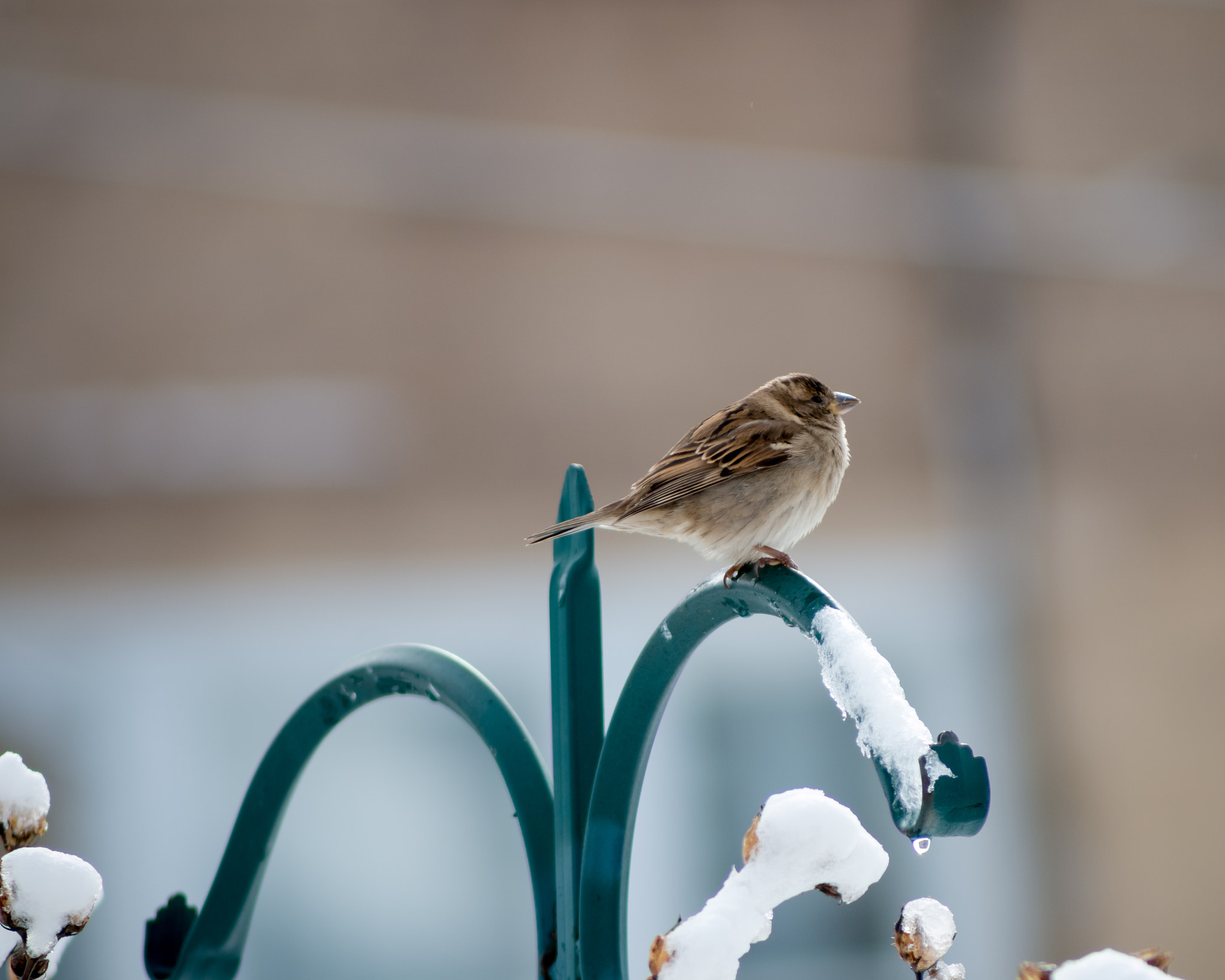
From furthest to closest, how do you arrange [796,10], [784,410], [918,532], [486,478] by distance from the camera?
[796,10], [918,532], [486,478], [784,410]

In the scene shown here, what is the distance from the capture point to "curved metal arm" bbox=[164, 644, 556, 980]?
1.15m

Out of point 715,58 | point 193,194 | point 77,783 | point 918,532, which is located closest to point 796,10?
point 715,58

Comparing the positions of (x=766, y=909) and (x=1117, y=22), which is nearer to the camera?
(x=766, y=909)

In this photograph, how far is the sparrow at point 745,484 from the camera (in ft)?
6.17

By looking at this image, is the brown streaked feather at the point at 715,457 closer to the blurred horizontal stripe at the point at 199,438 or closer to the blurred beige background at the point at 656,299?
the blurred beige background at the point at 656,299

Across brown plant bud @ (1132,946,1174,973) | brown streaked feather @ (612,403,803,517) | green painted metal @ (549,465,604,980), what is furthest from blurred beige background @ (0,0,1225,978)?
brown plant bud @ (1132,946,1174,973)

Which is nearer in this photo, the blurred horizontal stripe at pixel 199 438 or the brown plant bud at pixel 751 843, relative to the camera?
the brown plant bud at pixel 751 843

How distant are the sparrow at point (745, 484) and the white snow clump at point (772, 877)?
3.52 feet

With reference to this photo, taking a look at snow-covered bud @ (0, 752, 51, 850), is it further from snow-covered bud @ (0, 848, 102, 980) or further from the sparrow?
the sparrow

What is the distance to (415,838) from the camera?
4309 mm

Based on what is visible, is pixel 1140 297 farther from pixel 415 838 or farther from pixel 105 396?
pixel 105 396

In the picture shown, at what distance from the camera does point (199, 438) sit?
4.71 metres

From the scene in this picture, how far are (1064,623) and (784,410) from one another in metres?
4.01

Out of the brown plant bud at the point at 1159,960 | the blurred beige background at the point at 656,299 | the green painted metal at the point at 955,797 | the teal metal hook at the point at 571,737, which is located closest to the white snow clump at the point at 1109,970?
the brown plant bud at the point at 1159,960
